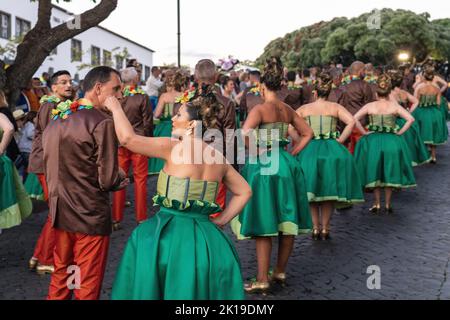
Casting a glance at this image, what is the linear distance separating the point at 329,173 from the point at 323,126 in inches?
23.3

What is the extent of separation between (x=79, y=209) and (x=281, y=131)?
7.52ft

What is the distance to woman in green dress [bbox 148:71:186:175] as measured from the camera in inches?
391

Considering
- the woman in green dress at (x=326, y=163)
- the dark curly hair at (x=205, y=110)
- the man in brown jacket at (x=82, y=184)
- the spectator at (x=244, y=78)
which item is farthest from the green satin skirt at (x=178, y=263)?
the spectator at (x=244, y=78)

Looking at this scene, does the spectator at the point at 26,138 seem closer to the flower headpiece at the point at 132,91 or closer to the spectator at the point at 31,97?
the spectator at the point at 31,97

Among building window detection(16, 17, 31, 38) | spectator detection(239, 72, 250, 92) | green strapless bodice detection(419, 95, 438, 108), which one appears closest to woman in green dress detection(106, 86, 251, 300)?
green strapless bodice detection(419, 95, 438, 108)

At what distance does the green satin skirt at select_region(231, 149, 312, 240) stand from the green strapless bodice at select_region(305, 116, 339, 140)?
207 cm

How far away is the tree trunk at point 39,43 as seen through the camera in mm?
11453

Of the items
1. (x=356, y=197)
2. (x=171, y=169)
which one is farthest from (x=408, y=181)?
(x=171, y=169)

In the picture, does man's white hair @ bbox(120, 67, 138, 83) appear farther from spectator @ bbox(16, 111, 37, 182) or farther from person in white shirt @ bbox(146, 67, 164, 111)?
person in white shirt @ bbox(146, 67, 164, 111)

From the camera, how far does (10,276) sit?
6582 millimetres

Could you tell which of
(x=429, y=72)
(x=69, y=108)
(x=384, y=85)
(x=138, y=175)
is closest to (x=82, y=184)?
(x=69, y=108)

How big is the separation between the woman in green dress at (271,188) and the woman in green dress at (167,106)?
3.43 m

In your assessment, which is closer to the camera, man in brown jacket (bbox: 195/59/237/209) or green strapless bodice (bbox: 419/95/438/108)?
man in brown jacket (bbox: 195/59/237/209)
